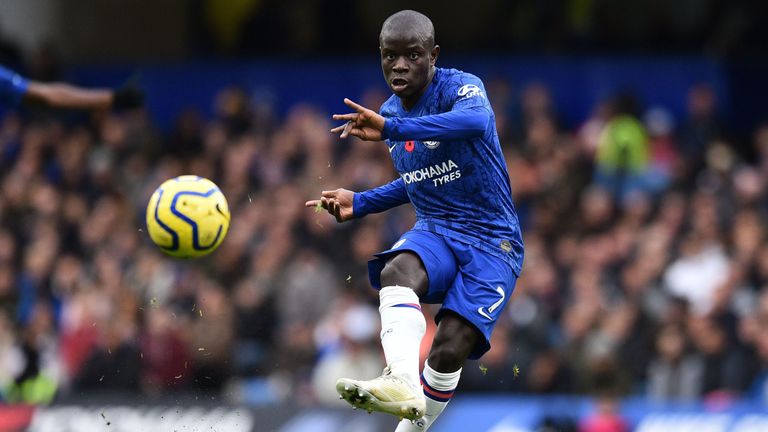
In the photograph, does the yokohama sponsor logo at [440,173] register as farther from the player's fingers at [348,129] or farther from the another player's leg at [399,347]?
the player's fingers at [348,129]

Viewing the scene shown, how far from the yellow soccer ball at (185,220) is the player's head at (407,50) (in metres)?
1.65

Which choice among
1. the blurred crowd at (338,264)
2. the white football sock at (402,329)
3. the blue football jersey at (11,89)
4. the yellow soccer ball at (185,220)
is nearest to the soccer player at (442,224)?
the white football sock at (402,329)

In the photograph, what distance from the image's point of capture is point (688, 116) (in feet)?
61.5

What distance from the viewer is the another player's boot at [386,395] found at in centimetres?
789

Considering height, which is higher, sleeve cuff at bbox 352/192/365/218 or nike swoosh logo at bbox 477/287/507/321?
sleeve cuff at bbox 352/192/365/218

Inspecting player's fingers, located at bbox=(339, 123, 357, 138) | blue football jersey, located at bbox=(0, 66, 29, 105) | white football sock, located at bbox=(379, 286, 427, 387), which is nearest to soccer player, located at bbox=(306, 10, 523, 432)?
white football sock, located at bbox=(379, 286, 427, 387)

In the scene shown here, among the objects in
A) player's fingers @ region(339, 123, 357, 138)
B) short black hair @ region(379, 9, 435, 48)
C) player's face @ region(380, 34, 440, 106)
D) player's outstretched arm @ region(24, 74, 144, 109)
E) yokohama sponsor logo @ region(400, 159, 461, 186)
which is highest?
short black hair @ region(379, 9, 435, 48)

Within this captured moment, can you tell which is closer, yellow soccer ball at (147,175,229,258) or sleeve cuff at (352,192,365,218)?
sleeve cuff at (352,192,365,218)

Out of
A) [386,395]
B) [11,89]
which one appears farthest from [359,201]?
[11,89]

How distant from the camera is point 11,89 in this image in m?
11.6

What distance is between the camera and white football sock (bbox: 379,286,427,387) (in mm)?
8234

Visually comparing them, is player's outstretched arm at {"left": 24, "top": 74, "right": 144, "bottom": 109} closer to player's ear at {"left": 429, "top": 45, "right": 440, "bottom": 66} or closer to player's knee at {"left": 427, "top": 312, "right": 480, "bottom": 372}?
player's ear at {"left": 429, "top": 45, "right": 440, "bottom": 66}

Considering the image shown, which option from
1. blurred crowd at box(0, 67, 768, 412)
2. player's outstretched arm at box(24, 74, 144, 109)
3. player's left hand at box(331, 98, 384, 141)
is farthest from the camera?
blurred crowd at box(0, 67, 768, 412)

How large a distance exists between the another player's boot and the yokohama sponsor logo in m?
1.38
